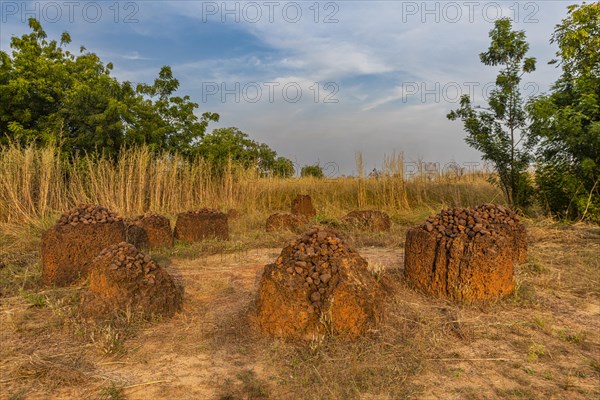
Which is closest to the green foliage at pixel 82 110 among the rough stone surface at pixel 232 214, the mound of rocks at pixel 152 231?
the rough stone surface at pixel 232 214

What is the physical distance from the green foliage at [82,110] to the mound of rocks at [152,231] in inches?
233

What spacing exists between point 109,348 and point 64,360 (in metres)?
0.24

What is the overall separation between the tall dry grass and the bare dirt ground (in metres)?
4.96

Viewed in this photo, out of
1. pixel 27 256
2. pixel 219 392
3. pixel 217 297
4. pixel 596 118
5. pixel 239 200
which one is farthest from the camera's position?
pixel 239 200

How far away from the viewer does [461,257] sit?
3.55 metres

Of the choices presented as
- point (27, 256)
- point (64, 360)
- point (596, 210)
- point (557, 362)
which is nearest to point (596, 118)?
point (596, 210)

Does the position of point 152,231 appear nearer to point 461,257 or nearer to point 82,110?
point 461,257

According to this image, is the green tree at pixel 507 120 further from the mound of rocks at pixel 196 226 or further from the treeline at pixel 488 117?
the mound of rocks at pixel 196 226

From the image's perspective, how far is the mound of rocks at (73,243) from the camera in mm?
4188

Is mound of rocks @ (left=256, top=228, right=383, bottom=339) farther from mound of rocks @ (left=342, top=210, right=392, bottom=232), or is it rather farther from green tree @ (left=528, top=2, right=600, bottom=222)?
green tree @ (left=528, top=2, right=600, bottom=222)

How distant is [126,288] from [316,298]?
139 centimetres

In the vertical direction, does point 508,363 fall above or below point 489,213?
below

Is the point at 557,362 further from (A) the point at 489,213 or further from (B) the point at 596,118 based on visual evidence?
(B) the point at 596,118

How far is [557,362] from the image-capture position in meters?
2.54
